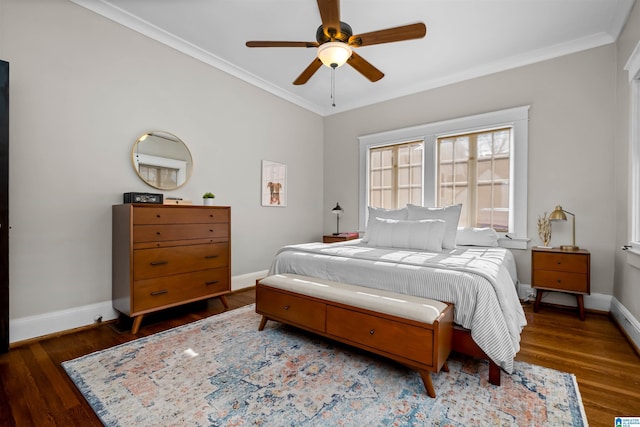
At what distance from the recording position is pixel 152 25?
2.93 metres

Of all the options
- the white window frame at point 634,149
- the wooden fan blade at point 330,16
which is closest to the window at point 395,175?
the white window frame at point 634,149

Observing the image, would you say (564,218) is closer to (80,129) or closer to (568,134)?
(568,134)

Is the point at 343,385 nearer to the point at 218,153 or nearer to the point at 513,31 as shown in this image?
the point at 218,153

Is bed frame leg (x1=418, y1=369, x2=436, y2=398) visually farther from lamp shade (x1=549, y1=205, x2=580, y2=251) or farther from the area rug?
lamp shade (x1=549, y1=205, x2=580, y2=251)

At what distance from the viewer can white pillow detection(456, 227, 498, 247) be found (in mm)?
3430

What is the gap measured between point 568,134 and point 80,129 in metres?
4.88

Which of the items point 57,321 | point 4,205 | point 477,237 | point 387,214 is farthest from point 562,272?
point 4,205

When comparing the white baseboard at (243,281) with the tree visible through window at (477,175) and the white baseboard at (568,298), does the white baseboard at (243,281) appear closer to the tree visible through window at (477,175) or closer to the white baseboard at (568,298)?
the tree visible through window at (477,175)

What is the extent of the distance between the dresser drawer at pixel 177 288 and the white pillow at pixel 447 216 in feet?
7.47

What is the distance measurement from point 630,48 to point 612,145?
0.91 meters

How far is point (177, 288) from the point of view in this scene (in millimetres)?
2746

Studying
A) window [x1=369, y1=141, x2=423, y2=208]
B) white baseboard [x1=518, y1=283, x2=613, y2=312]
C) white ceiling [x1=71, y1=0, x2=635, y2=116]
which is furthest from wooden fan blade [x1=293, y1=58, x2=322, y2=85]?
white baseboard [x1=518, y1=283, x2=613, y2=312]

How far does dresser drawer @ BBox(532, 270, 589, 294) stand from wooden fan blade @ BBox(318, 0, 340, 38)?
301 cm

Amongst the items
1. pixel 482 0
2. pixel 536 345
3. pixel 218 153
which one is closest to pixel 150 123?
pixel 218 153
